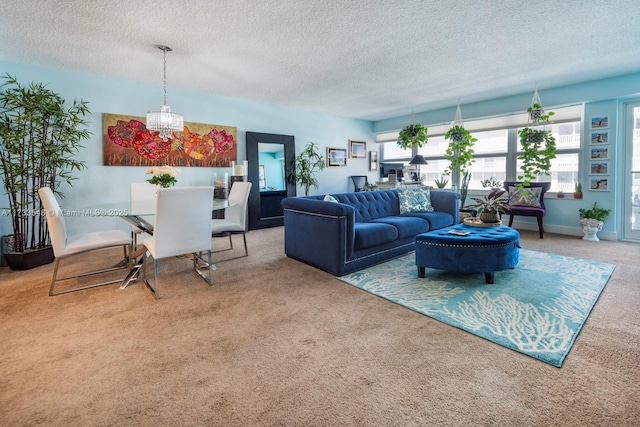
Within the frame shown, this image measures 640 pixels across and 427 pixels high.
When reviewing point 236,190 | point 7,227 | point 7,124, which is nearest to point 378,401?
point 236,190

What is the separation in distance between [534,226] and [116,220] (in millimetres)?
7029

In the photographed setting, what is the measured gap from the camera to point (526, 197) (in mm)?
5332

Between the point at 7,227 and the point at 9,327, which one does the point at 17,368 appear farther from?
the point at 7,227

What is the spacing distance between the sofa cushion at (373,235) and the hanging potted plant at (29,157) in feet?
11.7

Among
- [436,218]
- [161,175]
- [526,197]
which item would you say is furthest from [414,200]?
→ [161,175]

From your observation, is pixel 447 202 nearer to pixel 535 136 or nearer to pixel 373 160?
pixel 535 136

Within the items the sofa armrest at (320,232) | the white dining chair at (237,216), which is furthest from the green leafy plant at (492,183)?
the white dining chair at (237,216)

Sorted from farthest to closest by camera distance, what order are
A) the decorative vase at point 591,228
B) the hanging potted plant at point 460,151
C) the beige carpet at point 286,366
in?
the hanging potted plant at point 460,151 < the decorative vase at point 591,228 < the beige carpet at point 286,366

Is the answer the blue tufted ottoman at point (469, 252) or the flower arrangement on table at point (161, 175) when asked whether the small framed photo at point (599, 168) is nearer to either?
the blue tufted ottoman at point (469, 252)

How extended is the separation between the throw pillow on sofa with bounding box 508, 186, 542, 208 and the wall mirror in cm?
414

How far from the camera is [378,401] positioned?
4.79 ft

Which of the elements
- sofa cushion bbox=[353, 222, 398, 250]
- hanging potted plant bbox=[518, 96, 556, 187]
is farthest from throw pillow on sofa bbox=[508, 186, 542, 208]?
sofa cushion bbox=[353, 222, 398, 250]

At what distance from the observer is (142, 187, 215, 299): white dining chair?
103 inches

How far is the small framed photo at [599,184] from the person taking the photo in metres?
4.89
